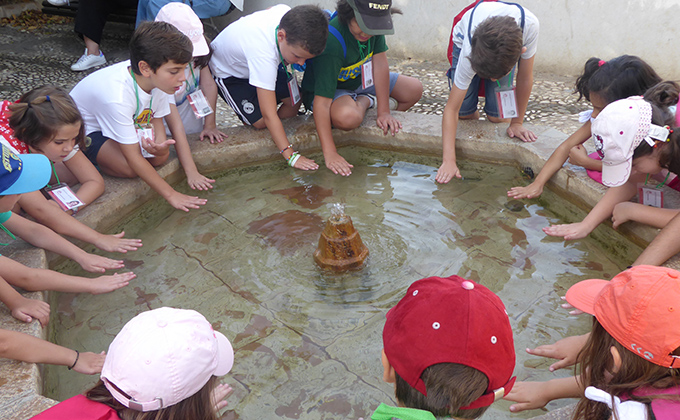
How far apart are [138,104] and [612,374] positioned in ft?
8.65

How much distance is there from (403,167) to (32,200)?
2.25 metres

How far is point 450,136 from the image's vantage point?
318cm

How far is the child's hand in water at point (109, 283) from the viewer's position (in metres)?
2.31

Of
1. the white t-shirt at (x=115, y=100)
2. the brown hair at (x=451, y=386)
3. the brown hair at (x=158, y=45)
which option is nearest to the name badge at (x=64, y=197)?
the white t-shirt at (x=115, y=100)

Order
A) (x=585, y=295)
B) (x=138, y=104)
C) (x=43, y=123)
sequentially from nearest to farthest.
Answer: (x=585, y=295), (x=43, y=123), (x=138, y=104)

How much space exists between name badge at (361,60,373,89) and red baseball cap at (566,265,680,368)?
2468 millimetres

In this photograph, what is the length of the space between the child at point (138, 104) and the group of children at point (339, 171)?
10mm

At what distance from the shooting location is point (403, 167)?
3520mm

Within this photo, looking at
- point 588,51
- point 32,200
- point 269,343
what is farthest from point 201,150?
point 588,51

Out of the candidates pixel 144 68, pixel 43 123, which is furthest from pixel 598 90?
pixel 43 123

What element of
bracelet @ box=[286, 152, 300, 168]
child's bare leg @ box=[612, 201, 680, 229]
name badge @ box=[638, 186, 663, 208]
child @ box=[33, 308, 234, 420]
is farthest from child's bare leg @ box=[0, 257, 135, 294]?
name badge @ box=[638, 186, 663, 208]

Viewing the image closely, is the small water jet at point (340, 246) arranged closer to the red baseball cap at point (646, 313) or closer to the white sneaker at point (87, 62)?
the red baseball cap at point (646, 313)

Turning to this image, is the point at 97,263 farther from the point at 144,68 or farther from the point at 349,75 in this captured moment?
the point at 349,75

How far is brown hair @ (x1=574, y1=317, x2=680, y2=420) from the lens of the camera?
1272 millimetres
